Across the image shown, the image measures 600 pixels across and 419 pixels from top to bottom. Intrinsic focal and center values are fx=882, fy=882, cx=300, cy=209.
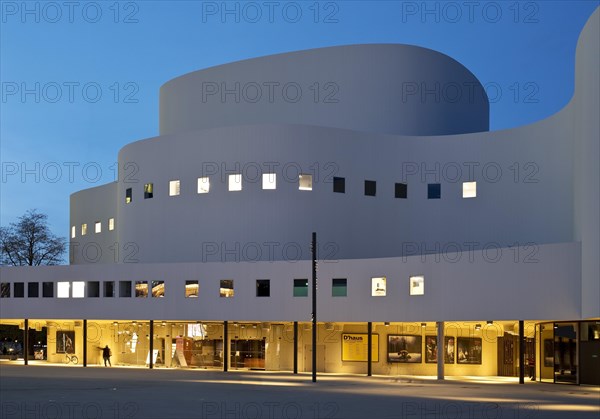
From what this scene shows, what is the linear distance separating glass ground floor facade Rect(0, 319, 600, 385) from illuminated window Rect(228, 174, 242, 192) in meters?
8.77

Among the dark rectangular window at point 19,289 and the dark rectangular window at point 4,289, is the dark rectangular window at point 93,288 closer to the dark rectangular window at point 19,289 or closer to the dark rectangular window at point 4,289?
the dark rectangular window at point 19,289

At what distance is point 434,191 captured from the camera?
56.9 metres

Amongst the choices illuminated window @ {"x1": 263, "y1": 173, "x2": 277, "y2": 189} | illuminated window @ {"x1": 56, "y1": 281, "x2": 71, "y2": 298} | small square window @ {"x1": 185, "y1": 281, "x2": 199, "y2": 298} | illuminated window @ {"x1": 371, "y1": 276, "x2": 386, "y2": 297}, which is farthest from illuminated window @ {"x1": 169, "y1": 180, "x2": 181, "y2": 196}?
illuminated window @ {"x1": 371, "y1": 276, "x2": 386, "y2": 297}

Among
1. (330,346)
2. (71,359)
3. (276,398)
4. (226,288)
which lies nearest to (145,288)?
(226,288)

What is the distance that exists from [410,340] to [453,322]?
4.40m

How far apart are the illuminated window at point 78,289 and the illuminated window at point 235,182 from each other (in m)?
11.1

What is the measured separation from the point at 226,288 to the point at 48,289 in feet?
41.2

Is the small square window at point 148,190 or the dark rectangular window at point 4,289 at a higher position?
the small square window at point 148,190

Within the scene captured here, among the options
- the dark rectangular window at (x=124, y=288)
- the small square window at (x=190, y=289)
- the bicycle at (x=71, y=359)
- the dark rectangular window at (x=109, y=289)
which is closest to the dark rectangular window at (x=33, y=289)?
the dark rectangular window at (x=109, y=289)

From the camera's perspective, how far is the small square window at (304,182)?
184 ft

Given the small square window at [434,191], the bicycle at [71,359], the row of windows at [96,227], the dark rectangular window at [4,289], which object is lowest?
the bicycle at [71,359]

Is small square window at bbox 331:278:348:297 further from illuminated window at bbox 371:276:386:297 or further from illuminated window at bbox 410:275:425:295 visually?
illuminated window at bbox 410:275:425:295

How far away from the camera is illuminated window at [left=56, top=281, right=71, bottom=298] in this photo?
55.3m

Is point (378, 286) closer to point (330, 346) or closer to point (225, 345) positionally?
point (330, 346)
